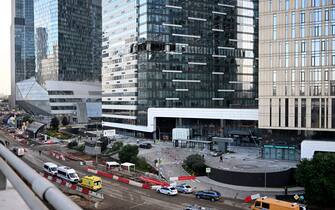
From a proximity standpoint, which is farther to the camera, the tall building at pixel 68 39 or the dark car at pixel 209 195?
the tall building at pixel 68 39

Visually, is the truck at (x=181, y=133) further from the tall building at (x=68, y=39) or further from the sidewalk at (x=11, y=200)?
the tall building at (x=68, y=39)

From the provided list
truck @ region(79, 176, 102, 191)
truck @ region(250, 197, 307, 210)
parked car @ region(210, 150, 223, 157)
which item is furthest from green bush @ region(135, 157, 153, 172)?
truck @ region(250, 197, 307, 210)

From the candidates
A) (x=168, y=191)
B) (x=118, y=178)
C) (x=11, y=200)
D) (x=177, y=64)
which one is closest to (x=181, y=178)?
(x=168, y=191)

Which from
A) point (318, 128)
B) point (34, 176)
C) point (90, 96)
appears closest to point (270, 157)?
point (318, 128)

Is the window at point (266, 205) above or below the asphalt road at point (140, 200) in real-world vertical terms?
above

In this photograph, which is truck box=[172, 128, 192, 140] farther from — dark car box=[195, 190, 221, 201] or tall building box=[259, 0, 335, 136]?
dark car box=[195, 190, 221, 201]

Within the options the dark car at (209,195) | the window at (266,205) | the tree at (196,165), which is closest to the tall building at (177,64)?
the tree at (196,165)

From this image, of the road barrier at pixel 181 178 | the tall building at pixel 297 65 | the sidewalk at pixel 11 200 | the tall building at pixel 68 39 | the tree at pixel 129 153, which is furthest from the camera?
the tall building at pixel 68 39

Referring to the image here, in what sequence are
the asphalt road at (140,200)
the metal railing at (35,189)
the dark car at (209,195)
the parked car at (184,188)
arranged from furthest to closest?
the parked car at (184,188) < the dark car at (209,195) < the asphalt road at (140,200) < the metal railing at (35,189)
